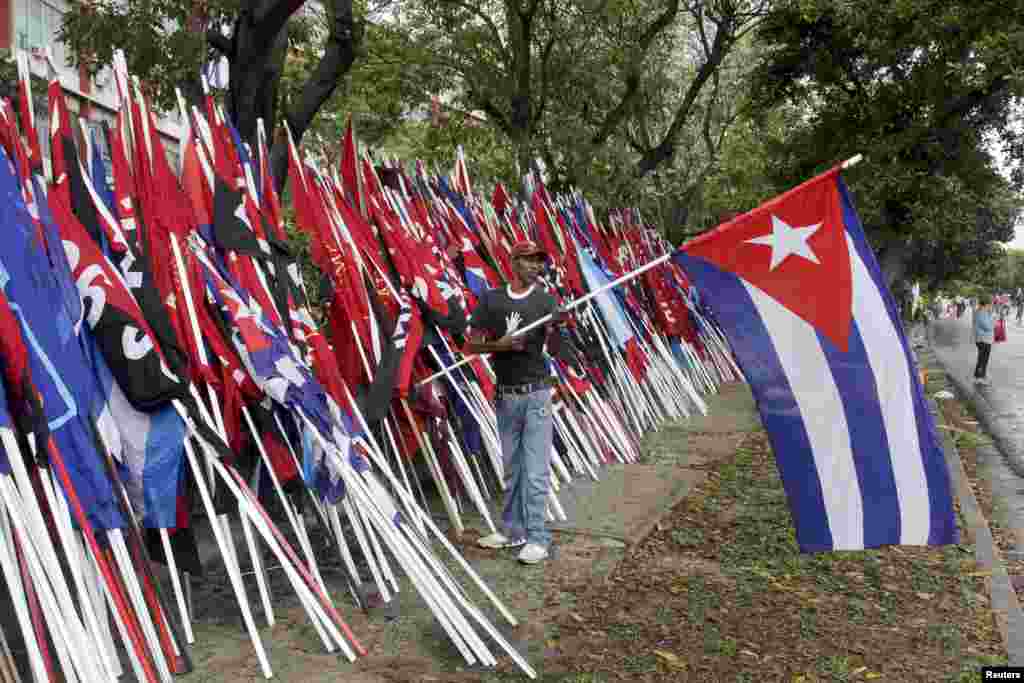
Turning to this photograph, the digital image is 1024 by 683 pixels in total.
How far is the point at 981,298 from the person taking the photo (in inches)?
695

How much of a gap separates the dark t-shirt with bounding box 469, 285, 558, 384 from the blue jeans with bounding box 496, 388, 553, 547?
12 centimetres

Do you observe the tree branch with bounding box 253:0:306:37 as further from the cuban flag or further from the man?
the cuban flag

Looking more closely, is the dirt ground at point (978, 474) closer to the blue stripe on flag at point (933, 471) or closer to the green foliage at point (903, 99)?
the blue stripe on flag at point (933, 471)

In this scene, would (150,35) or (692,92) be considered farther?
(692,92)

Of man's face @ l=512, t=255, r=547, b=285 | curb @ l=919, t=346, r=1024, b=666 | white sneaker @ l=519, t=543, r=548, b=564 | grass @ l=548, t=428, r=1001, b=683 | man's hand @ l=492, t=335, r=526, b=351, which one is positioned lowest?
curb @ l=919, t=346, r=1024, b=666

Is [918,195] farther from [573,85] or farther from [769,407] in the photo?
[769,407]

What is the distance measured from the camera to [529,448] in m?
5.43

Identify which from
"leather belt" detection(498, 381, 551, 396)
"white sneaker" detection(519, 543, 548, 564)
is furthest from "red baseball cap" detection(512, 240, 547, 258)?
"white sneaker" detection(519, 543, 548, 564)

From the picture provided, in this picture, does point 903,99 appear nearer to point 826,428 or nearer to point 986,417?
point 986,417

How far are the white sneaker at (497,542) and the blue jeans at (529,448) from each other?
0.61ft

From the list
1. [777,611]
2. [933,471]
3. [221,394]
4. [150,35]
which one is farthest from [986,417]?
[221,394]

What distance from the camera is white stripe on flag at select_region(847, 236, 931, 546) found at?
4.42 metres

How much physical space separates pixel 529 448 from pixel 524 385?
1.12 ft

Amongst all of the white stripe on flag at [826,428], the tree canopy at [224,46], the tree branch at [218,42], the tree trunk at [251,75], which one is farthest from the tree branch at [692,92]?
the white stripe on flag at [826,428]
